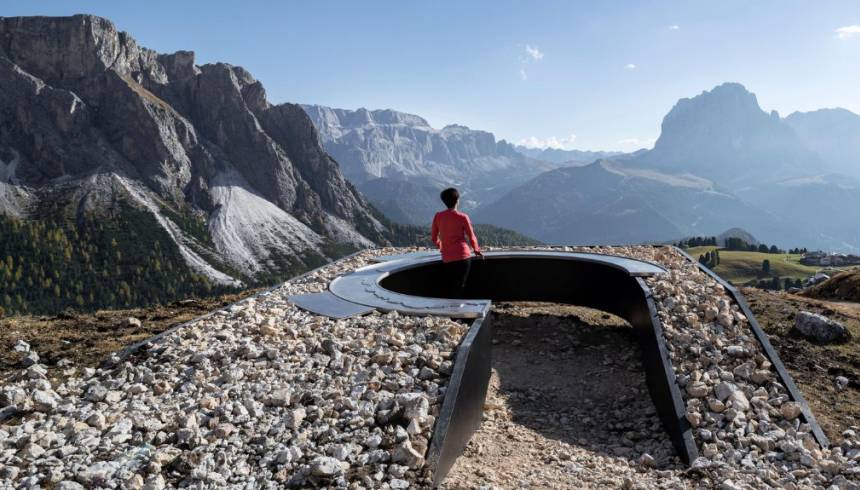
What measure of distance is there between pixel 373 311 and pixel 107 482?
567 cm

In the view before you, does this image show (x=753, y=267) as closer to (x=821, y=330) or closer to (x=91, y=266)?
(x=821, y=330)

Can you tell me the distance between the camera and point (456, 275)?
43.4ft

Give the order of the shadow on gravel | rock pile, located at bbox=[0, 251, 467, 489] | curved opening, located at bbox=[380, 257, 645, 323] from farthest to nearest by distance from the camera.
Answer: curved opening, located at bbox=[380, 257, 645, 323], the shadow on gravel, rock pile, located at bbox=[0, 251, 467, 489]

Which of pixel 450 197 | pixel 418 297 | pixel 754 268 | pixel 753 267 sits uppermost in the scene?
pixel 450 197

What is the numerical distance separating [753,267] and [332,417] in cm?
12825

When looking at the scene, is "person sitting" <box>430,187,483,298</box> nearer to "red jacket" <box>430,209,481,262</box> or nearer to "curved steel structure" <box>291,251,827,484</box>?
"red jacket" <box>430,209,481,262</box>

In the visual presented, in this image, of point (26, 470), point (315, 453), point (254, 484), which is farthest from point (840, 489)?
point (26, 470)

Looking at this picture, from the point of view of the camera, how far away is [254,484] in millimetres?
5406

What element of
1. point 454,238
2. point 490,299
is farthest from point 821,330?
point 454,238

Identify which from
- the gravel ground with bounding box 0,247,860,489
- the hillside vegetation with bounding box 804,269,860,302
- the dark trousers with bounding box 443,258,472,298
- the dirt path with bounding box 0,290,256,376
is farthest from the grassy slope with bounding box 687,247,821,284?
the dirt path with bounding box 0,290,256,376

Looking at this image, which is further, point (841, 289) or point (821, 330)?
point (841, 289)

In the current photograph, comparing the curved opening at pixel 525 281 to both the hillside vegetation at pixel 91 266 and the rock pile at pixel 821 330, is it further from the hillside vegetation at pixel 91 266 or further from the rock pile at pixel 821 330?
the hillside vegetation at pixel 91 266

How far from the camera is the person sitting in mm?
11867

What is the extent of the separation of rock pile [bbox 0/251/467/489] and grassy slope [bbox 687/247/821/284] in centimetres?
11529
